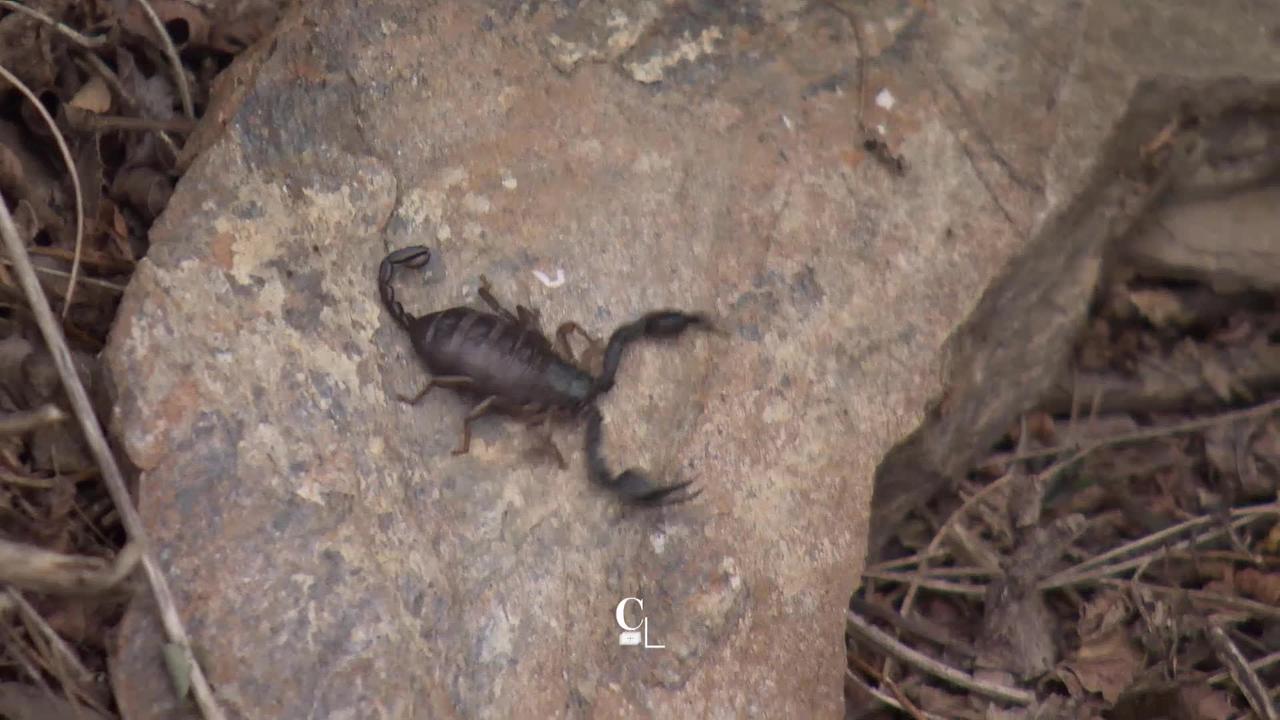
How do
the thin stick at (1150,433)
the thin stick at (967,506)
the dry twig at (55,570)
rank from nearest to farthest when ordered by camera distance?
the dry twig at (55,570)
the thin stick at (967,506)
the thin stick at (1150,433)

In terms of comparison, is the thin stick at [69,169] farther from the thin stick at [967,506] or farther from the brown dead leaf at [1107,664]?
the brown dead leaf at [1107,664]

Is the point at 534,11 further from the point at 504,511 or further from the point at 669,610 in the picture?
the point at 669,610

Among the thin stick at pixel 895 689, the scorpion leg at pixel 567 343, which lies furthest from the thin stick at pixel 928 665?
the scorpion leg at pixel 567 343

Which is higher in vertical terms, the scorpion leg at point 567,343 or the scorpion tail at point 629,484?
the scorpion leg at point 567,343

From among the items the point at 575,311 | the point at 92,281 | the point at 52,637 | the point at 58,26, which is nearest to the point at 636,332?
the point at 575,311

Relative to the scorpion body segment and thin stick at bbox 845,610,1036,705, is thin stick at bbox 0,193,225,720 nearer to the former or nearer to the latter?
the scorpion body segment

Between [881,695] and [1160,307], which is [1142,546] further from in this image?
[881,695]

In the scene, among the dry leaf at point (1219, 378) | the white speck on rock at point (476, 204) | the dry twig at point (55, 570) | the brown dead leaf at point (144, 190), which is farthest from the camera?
the dry leaf at point (1219, 378)

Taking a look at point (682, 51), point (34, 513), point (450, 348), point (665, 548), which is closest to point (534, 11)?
point (682, 51)
